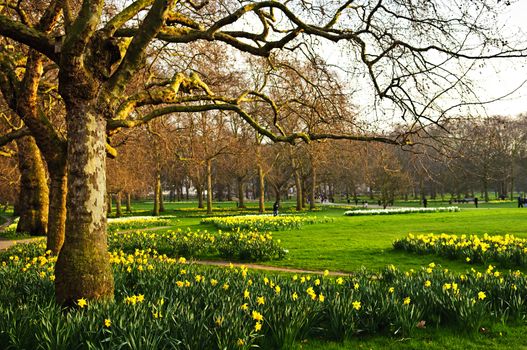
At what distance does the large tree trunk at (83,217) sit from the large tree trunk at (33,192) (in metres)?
15.2

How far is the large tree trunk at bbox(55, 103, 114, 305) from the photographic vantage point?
4980mm

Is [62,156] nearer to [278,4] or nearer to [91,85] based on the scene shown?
[91,85]

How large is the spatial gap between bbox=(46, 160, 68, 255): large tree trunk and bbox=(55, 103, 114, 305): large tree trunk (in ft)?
15.1

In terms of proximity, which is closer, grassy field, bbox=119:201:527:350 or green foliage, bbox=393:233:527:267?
grassy field, bbox=119:201:527:350

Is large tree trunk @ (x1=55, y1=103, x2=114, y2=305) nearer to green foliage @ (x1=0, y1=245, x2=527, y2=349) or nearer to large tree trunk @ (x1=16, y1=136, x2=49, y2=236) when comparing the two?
green foliage @ (x1=0, y1=245, x2=527, y2=349)

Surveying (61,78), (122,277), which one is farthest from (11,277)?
(61,78)

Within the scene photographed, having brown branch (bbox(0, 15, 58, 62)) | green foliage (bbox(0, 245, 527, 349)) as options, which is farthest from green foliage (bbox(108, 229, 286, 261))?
brown branch (bbox(0, 15, 58, 62))

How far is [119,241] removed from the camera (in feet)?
42.1

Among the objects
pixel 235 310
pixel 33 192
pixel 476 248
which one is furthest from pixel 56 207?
pixel 33 192

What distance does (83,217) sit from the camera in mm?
4973

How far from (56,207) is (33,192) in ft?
35.6

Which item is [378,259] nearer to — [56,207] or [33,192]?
[56,207]

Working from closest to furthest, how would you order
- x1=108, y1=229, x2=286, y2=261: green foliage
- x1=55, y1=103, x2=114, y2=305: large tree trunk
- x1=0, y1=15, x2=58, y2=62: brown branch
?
x1=55, y1=103, x2=114, y2=305: large tree trunk → x1=0, y1=15, x2=58, y2=62: brown branch → x1=108, y1=229, x2=286, y2=261: green foliage

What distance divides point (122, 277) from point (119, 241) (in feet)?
22.7
